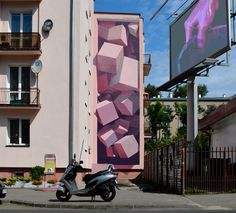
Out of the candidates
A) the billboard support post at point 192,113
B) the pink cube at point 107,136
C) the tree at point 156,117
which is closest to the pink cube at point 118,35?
the pink cube at point 107,136

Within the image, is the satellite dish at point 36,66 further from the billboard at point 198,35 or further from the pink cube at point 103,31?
the pink cube at point 103,31

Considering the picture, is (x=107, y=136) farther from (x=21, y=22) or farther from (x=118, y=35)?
(x=21, y=22)

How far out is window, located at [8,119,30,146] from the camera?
3133 cm

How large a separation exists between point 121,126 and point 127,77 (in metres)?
3.94

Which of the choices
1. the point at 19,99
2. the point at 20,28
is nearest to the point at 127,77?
the point at 20,28

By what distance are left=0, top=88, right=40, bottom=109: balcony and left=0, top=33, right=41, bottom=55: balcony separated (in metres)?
2.18

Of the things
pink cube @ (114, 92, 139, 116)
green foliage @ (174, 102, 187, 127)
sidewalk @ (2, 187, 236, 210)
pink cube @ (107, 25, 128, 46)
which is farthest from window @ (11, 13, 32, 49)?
green foliage @ (174, 102, 187, 127)

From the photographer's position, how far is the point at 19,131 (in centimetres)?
3153

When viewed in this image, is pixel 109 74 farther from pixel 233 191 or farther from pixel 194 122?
pixel 233 191

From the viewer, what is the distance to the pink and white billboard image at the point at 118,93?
4216 cm

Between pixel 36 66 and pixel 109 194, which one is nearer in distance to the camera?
pixel 109 194

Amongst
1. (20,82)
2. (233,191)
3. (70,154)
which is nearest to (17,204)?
(233,191)

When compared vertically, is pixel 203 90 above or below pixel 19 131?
above

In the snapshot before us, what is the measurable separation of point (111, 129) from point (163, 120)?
47.3 meters
